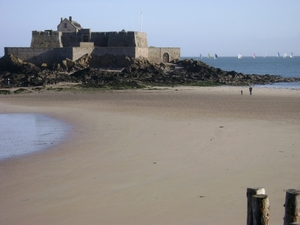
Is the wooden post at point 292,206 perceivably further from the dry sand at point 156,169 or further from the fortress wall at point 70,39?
the fortress wall at point 70,39

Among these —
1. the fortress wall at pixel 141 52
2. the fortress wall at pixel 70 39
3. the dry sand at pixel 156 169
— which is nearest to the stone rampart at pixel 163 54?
the fortress wall at pixel 141 52

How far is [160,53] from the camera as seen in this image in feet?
132

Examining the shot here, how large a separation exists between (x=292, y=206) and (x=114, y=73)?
95.5ft

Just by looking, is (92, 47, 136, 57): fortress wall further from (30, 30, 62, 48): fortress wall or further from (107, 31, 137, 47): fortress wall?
(30, 30, 62, 48): fortress wall

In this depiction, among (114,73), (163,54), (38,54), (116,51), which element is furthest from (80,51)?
(163,54)

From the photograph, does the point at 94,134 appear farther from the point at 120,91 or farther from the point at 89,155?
the point at 120,91

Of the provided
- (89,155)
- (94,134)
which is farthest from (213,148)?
(94,134)

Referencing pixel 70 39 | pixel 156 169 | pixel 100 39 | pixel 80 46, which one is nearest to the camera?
pixel 156 169

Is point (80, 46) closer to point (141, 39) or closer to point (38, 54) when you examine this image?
point (38, 54)

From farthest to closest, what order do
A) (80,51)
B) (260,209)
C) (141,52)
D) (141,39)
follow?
1. (141,39)
2. (141,52)
3. (80,51)
4. (260,209)

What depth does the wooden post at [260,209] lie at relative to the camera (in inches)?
196

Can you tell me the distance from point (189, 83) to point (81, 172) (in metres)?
24.1

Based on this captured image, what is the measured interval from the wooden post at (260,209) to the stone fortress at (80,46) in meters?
31.4

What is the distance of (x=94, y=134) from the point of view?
46.1 feet
